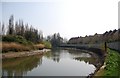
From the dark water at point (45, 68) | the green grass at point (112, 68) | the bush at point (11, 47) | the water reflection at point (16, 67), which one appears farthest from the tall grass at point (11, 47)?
the green grass at point (112, 68)

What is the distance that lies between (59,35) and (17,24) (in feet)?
197

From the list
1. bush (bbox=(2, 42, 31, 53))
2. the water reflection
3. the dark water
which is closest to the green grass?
the dark water

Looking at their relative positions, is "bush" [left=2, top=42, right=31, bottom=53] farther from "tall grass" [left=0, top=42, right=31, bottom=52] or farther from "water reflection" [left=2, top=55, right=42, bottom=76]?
"water reflection" [left=2, top=55, right=42, bottom=76]

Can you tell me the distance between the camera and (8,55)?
103ft

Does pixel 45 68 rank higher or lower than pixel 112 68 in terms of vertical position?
lower

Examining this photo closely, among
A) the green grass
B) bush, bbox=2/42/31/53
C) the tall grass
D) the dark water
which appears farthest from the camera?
the tall grass

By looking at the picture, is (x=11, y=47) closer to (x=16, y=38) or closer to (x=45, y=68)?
(x=16, y=38)

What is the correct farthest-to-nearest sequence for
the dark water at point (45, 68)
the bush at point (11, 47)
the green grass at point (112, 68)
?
the bush at point (11, 47) → the dark water at point (45, 68) → the green grass at point (112, 68)

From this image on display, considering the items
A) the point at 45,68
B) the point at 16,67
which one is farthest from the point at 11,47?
the point at 45,68

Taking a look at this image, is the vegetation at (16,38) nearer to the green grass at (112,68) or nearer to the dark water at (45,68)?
the dark water at (45,68)

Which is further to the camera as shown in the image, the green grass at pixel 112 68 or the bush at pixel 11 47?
the bush at pixel 11 47

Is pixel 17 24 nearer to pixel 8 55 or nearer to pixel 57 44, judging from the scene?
pixel 8 55

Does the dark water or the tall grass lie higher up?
the tall grass

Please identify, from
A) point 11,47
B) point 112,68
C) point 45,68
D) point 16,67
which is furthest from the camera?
point 11,47
